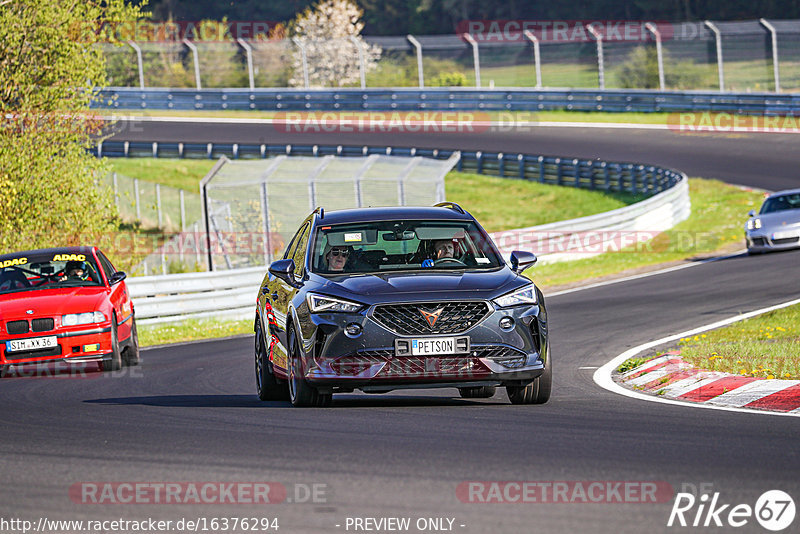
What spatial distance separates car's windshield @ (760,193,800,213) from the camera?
25.8 metres

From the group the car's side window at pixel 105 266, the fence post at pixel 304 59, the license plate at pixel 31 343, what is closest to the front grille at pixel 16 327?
the license plate at pixel 31 343

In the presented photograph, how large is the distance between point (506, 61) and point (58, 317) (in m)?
39.7

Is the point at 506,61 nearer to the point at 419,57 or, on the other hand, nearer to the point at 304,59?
the point at 419,57

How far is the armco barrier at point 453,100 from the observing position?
44.5 meters

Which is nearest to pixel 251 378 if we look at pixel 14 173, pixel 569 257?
pixel 14 173

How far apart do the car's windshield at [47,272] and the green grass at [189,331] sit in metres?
4.41

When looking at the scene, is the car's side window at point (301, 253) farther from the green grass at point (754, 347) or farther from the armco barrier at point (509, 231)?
the armco barrier at point (509, 231)

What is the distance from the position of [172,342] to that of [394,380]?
38.3 ft

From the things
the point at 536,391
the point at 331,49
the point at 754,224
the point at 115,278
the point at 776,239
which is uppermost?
the point at 536,391

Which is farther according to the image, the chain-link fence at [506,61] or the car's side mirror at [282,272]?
the chain-link fence at [506,61]

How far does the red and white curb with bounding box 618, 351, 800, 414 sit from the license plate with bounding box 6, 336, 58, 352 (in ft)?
22.1

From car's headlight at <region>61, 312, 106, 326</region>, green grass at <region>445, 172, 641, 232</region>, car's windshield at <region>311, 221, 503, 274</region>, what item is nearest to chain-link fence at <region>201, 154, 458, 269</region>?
green grass at <region>445, 172, 641, 232</region>

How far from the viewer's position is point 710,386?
35.4ft

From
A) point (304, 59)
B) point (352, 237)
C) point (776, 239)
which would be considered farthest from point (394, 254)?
point (304, 59)
